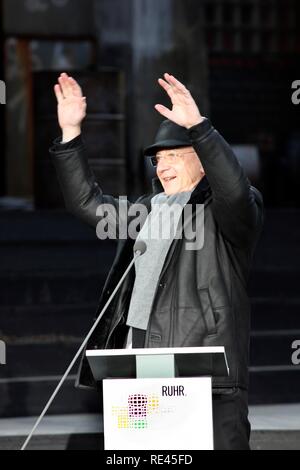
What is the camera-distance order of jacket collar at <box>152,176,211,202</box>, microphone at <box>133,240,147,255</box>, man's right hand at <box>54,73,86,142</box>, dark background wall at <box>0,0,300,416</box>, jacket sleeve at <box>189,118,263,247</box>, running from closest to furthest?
jacket sleeve at <box>189,118,263,247</box>, microphone at <box>133,240,147,255</box>, jacket collar at <box>152,176,211,202</box>, man's right hand at <box>54,73,86,142</box>, dark background wall at <box>0,0,300,416</box>

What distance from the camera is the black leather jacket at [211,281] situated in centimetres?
516

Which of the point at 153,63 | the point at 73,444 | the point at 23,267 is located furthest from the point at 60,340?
the point at 153,63

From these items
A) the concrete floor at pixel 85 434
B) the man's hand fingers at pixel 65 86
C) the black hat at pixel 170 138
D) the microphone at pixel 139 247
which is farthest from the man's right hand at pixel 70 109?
the concrete floor at pixel 85 434

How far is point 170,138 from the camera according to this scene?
5520mm

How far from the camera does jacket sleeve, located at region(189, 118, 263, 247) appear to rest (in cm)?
512

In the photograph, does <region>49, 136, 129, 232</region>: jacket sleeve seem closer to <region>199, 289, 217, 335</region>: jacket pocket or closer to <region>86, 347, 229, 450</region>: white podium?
<region>199, 289, 217, 335</region>: jacket pocket

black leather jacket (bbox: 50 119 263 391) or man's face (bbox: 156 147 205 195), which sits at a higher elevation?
man's face (bbox: 156 147 205 195)

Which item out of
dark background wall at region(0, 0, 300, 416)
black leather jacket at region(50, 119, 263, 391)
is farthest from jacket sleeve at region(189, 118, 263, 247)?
dark background wall at region(0, 0, 300, 416)

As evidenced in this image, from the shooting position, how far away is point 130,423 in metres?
4.82

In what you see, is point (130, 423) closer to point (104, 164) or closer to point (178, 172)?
point (178, 172)

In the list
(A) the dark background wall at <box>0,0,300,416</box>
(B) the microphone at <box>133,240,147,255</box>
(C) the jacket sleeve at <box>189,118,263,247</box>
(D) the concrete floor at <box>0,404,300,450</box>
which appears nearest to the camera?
(C) the jacket sleeve at <box>189,118,263,247</box>

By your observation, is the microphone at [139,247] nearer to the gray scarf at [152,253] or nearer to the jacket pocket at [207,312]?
the gray scarf at [152,253]

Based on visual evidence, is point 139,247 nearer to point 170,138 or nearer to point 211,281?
point 211,281

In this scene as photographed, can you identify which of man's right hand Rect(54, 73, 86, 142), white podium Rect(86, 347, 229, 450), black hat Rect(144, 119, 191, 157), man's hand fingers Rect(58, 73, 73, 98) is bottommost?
white podium Rect(86, 347, 229, 450)
